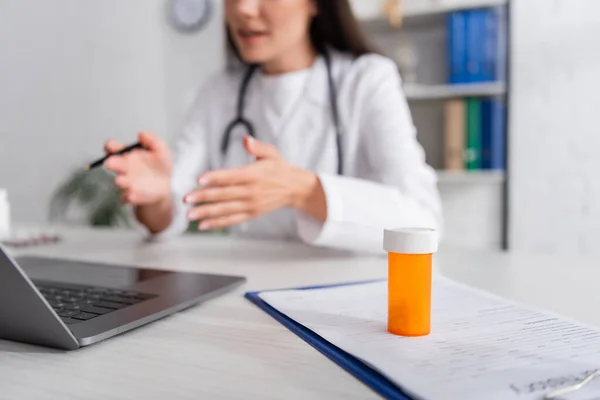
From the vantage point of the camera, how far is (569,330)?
19.4 inches

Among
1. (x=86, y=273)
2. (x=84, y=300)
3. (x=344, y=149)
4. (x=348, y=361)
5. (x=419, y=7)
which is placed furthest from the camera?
(x=419, y=7)

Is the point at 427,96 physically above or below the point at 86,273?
above

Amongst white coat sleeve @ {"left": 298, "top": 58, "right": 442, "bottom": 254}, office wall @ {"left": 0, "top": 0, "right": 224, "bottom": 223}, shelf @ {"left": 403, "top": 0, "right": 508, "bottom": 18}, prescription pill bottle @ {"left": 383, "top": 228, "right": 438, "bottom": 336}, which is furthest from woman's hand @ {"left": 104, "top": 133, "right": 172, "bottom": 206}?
office wall @ {"left": 0, "top": 0, "right": 224, "bottom": 223}

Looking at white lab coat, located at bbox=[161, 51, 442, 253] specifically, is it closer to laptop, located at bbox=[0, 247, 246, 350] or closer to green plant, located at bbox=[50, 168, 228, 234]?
laptop, located at bbox=[0, 247, 246, 350]

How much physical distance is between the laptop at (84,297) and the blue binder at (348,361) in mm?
127

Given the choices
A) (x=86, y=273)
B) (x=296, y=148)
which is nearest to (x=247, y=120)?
(x=296, y=148)

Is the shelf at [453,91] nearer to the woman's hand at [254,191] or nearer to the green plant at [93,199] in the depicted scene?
the woman's hand at [254,191]

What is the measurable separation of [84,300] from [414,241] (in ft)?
1.16

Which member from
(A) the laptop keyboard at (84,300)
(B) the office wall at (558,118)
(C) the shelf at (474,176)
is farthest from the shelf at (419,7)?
(A) the laptop keyboard at (84,300)

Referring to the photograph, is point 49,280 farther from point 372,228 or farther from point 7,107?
point 7,107

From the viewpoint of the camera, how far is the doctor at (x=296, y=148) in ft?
2.96

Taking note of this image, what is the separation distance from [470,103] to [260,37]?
44.0 inches

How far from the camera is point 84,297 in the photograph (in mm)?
595

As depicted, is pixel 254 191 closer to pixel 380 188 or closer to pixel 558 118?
pixel 380 188
